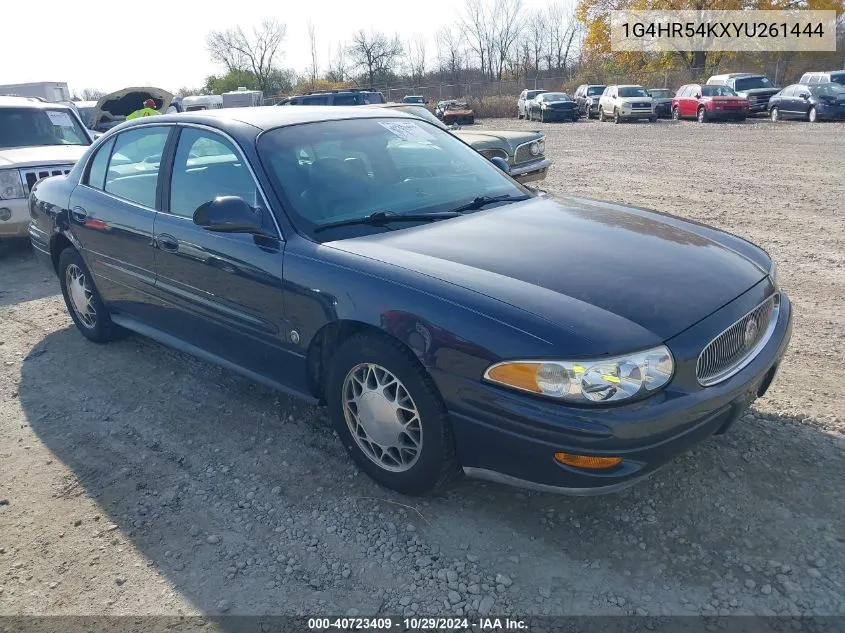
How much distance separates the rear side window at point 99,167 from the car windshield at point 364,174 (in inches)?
70.5

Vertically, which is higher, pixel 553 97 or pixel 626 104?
pixel 553 97

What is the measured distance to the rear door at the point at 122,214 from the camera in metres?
4.14

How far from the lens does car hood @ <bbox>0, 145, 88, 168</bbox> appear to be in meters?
7.69

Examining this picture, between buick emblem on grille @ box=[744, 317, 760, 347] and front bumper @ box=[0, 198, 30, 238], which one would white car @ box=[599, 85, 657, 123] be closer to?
front bumper @ box=[0, 198, 30, 238]

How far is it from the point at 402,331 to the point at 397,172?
4.24 ft

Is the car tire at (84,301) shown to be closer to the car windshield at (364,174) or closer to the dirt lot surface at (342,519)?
the dirt lot surface at (342,519)

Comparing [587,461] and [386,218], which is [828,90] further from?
[587,461]

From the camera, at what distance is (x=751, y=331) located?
2.91m

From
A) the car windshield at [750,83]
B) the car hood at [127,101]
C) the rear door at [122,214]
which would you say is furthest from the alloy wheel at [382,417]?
the car windshield at [750,83]

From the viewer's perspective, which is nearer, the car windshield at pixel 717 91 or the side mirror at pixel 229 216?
the side mirror at pixel 229 216

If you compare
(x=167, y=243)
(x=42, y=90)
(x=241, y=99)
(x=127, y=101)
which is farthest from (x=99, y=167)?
(x=241, y=99)

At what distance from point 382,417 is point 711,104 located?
27.4 metres

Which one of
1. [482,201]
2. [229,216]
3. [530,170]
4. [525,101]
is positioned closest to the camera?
[229,216]

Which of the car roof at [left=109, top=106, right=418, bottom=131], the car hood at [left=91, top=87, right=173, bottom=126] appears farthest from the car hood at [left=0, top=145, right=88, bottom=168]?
the car hood at [left=91, top=87, right=173, bottom=126]
